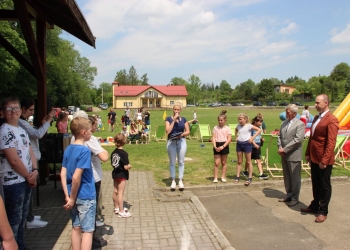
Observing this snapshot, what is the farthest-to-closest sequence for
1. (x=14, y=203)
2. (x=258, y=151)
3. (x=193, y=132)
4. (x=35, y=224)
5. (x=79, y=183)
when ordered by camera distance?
(x=193, y=132) → (x=258, y=151) → (x=35, y=224) → (x=14, y=203) → (x=79, y=183)

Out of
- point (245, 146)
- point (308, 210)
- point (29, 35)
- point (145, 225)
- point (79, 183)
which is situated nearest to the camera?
point (79, 183)

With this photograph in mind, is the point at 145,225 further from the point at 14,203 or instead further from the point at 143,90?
the point at 143,90

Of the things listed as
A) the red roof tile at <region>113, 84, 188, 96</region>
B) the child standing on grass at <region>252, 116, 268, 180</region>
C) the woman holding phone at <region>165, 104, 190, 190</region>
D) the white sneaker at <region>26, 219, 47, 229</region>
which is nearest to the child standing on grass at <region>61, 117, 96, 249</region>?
the white sneaker at <region>26, 219, 47, 229</region>

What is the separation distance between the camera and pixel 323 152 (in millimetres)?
5020

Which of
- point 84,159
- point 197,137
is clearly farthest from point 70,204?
point 197,137

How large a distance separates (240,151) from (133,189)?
99.6 inches

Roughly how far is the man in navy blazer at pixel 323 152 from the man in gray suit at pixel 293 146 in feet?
1.22

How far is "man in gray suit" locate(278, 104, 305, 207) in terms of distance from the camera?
18.5ft

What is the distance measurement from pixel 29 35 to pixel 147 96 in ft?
274

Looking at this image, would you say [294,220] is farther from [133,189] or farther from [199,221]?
[133,189]

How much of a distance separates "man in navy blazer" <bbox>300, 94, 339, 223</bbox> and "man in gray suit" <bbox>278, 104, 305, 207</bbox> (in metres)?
0.37

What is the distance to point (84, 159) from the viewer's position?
10.4 feet

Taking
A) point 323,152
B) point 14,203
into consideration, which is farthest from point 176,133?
point 14,203

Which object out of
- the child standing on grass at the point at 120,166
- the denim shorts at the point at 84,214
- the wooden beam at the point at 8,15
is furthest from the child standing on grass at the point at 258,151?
the wooden beam at the point at 8,15
